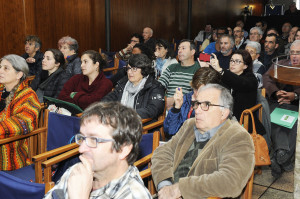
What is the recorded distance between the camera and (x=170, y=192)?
1.89 meters

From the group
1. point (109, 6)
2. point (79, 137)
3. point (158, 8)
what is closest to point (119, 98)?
point (79, 137)

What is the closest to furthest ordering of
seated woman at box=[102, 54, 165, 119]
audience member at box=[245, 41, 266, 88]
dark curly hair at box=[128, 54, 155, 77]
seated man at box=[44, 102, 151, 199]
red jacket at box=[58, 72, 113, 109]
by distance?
seated man at box=[44, 102, 151, 199] < seated woman at box=[102, 54, 165, 119] < dark curly hair at box=[128, 54, 155, 77] < red jacket at box=[58, 72, 113, 109] < audience member at box=[245, 41, 266, 88]

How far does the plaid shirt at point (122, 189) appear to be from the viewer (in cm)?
129

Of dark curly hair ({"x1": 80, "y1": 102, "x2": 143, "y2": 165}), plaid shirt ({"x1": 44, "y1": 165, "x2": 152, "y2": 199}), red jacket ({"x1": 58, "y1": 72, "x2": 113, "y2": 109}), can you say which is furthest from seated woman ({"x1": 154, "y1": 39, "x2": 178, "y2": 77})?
plaid shirt ({"x1": 44, "y1": 165, "x2": 152, "y2": 199})

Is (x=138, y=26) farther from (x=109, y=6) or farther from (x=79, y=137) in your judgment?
(x=79, y=137)

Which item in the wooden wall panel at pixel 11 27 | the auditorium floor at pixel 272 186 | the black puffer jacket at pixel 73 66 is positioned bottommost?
the auditorium floor at pixel 272 186

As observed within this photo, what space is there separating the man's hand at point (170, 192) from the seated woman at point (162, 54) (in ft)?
9.61

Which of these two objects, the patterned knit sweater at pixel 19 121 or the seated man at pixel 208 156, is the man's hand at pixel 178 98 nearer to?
the seated man at pixel 208 156

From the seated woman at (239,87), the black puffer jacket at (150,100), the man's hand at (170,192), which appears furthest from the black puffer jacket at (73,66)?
the man's hand at (170,192)

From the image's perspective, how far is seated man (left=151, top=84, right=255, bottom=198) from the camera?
1.75 metres

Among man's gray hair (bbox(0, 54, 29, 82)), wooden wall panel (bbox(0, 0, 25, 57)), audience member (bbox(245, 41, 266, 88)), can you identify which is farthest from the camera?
wooden wall panel (bbox(0, 0, 25, 57))

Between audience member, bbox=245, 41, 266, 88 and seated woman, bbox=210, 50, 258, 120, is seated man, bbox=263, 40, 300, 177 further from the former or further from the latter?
seated woman, bbox=210, 50, 258, 120

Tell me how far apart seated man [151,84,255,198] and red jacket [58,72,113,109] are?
1584mm

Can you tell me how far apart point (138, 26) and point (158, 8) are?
3.33 feet
